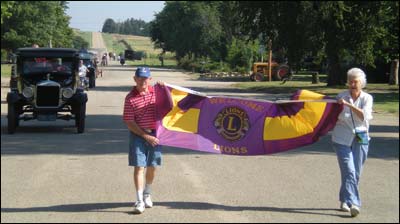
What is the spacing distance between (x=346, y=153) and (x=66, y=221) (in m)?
3.38

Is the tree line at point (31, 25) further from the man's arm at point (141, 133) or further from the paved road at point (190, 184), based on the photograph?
the man's arm at point (141, 133)

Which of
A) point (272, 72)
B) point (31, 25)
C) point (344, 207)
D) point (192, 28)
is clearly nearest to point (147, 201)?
point (344, 207)

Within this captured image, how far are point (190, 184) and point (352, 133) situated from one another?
308 cm

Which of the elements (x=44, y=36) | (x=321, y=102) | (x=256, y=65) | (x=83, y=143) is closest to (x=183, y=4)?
(x=44, y=36)

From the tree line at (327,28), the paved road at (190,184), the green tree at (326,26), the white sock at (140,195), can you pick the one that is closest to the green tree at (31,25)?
the tree line at (327,28)

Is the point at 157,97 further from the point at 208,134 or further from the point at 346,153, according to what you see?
the point at 346,153

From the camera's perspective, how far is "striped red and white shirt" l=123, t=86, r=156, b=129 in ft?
26.6

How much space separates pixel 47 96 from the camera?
1745 centimetres

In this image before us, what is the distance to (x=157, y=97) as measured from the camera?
853cm

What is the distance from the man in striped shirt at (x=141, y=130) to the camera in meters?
8.06

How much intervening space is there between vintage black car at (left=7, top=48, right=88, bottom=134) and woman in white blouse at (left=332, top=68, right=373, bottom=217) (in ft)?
34.2

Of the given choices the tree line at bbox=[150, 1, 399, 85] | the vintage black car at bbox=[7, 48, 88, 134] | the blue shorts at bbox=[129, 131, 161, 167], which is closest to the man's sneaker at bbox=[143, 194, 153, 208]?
the blue shorts at bbox=[129, 131, 161, 167]

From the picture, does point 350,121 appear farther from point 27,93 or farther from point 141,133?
point 27,93

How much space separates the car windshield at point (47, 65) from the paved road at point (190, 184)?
3015 mm
